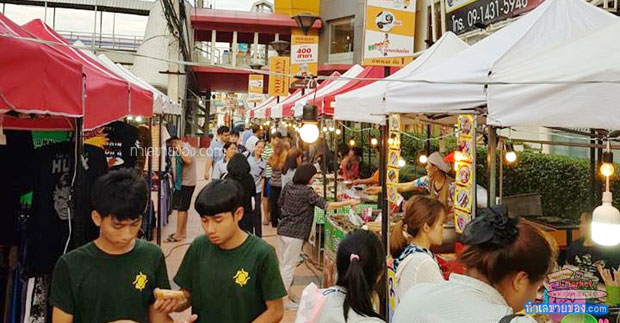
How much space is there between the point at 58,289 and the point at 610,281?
12.4 ft

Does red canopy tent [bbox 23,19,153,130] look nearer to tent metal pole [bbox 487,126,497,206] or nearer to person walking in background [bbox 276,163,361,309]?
person walking in background [bbox 276,163,361,309]

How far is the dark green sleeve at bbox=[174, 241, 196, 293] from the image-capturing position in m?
2.80

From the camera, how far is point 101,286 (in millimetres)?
2492

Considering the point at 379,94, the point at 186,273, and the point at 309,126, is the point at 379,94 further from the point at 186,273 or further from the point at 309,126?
the point at 186,273

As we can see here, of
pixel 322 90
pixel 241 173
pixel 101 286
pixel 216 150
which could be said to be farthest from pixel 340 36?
pixel 101 286

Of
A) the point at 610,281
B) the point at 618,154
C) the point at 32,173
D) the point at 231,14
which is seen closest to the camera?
the point at 32,173

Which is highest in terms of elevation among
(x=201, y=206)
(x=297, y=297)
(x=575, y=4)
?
(x=575, y=4)

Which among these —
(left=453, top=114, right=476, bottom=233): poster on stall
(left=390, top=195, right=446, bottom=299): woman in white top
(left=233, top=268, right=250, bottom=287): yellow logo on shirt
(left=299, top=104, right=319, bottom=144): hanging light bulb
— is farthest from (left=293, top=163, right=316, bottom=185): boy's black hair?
(left=233, top=268, right=250, bottom=287): yellow logo on shirt

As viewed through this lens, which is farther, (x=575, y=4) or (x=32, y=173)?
(x=575, y=4)

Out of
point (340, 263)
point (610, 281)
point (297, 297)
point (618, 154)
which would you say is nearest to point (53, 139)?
point (340, 263)

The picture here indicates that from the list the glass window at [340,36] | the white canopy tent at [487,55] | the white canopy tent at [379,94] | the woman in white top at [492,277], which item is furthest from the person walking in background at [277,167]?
the glass window at [340,36]

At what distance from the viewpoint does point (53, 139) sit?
370cm

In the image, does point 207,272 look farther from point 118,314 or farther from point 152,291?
point 118,314

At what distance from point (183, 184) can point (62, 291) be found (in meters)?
6.95
